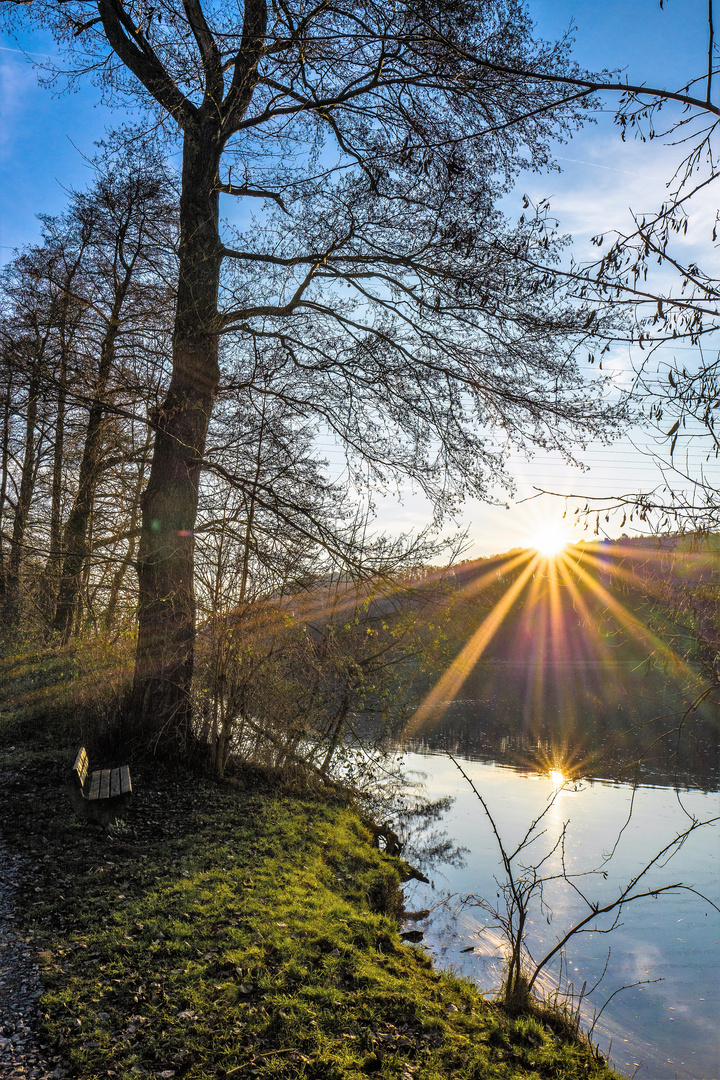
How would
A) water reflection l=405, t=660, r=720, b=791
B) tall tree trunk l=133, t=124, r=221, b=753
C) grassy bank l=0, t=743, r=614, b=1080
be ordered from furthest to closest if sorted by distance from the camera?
water reflection l=405, t=660, r=720, b=791 < tall tree trunk l=133, t=124, r=221, b=753 < grassy bank l=0, t=743, r=614, b=1080

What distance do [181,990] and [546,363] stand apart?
23.1 ft

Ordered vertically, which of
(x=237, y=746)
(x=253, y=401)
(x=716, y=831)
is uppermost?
(x=253, y=401)

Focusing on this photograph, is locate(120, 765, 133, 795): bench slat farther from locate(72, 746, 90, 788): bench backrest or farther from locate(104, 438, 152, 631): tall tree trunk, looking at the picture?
locate(104, 438, 152, 631): tall tree trunk

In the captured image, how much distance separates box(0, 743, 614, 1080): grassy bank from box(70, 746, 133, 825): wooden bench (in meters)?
0.16

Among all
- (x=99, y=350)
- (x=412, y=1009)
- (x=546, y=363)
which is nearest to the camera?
(x=412, y=1009)

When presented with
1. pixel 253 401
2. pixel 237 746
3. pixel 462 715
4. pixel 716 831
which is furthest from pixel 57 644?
pixel 462 715

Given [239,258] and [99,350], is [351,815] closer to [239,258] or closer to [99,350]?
[239,258]

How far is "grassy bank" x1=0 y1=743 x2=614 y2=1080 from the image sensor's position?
10.7 ft

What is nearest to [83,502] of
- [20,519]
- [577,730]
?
[20,519]

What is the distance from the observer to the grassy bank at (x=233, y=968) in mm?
3264

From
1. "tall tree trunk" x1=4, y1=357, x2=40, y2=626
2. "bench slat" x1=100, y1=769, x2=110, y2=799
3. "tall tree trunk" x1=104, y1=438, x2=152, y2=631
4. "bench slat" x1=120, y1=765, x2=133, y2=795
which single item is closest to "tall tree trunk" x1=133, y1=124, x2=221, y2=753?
"tall tree trunk" x1=104, y1=438, x2=152, y2=631

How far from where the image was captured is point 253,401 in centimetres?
909

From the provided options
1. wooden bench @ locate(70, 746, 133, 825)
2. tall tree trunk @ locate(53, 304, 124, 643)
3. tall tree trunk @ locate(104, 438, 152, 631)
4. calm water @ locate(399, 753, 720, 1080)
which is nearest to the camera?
calm water @ locate(399, 753, 720, 1080)

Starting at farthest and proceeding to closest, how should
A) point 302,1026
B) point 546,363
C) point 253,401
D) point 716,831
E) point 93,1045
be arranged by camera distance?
point 716,831, point 253,401, point 546,363, point 302,1026, point 93,1045
